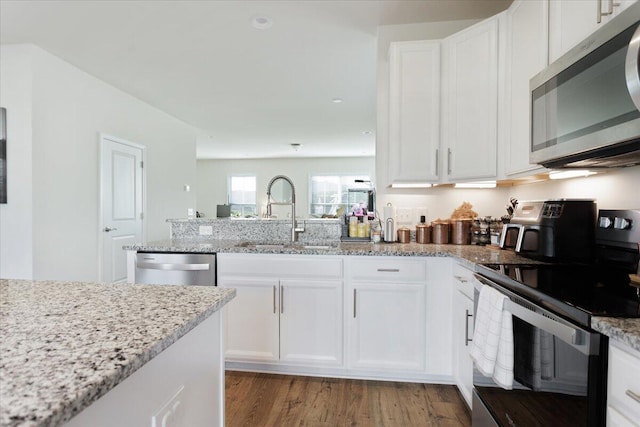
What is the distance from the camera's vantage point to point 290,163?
9703 millimetres

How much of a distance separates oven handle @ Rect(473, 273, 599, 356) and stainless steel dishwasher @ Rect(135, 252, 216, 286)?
68.0 inches

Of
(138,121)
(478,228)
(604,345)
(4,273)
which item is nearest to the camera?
(604,345)

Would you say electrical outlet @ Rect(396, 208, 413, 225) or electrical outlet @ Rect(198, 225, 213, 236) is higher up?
electrical outlet @ Rect(396, 208, 413, 225)

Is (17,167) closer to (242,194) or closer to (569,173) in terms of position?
(569,173)

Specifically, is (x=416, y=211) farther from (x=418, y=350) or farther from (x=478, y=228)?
(x=418, y=350)

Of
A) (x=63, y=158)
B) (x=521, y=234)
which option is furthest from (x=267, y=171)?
(x=521, y=234)

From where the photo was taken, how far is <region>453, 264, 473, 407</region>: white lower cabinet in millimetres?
1833

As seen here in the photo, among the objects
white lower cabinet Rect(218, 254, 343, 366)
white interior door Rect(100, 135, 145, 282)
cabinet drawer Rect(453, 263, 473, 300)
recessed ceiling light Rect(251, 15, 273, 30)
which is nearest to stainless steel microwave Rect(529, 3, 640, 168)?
cabinet drawer Rect(453, 263, 473, 300)

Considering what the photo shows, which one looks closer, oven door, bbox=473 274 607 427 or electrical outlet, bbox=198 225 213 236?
oven door, bbox=473 274 607 427

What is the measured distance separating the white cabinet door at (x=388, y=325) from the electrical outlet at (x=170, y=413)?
148cm

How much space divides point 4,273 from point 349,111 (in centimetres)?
437

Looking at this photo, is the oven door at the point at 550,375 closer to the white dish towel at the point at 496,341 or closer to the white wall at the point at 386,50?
the white dish towel at the point at 496,341

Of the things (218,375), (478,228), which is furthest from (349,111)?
(218,375)

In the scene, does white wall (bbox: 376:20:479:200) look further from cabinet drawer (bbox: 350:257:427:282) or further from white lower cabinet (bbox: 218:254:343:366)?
white lower cabinet (bbox: 218:254:343:366)
